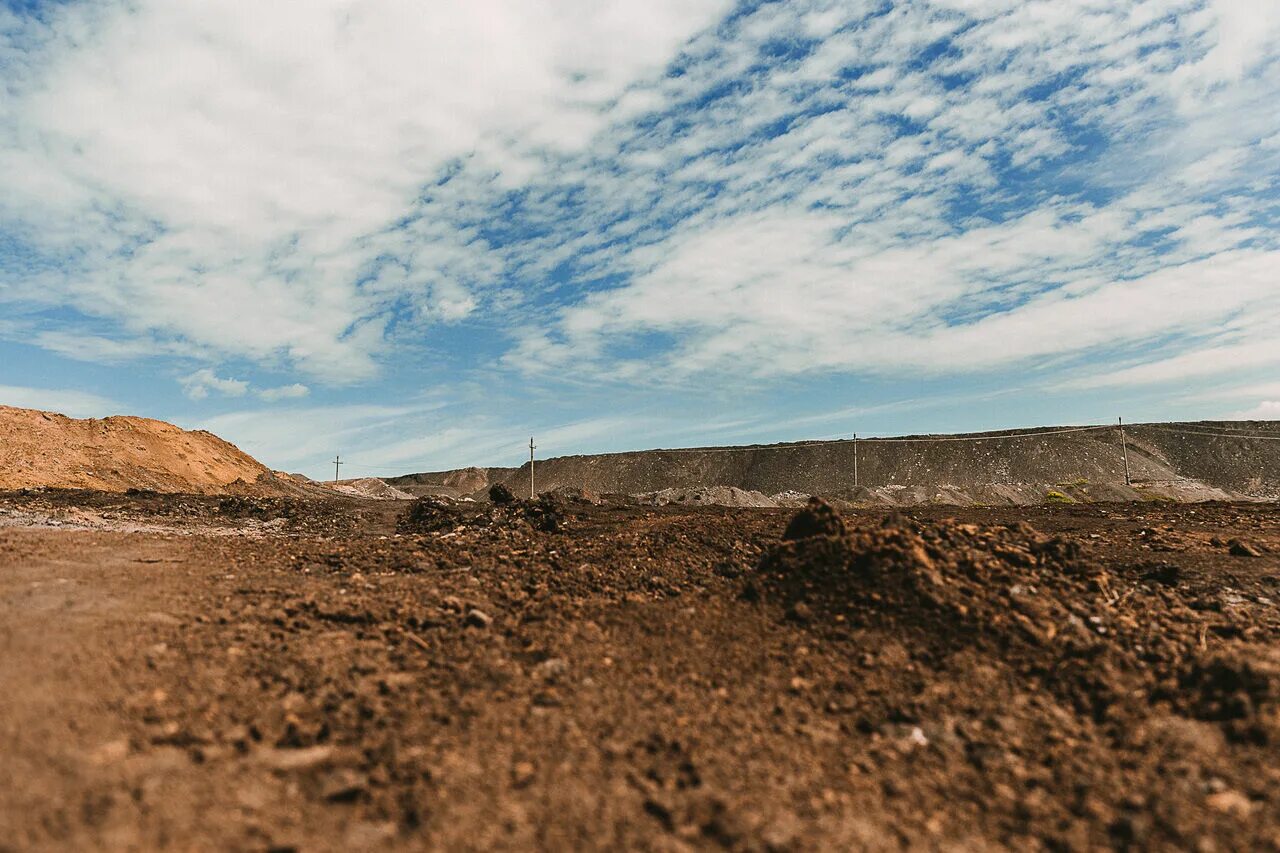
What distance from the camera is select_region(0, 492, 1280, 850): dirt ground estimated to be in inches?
136

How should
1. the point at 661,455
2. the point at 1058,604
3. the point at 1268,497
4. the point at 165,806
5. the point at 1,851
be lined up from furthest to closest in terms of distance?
the point at 661,455, the point at 1268,497, the point at 1058,604, the point at 165,806, the point at 1,851

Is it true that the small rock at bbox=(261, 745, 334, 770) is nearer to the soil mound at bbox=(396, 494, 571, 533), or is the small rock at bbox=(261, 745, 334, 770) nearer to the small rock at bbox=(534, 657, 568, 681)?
the small rock at bbox=(534, 657, 568, 681)

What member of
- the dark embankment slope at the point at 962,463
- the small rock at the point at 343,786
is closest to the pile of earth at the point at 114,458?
the small rock at the point at 343,786

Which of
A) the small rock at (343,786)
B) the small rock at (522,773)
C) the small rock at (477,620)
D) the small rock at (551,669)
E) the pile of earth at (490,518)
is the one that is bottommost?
the small rock at (522,773)

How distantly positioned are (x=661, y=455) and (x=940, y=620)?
230ft

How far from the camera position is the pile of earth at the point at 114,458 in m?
26.5

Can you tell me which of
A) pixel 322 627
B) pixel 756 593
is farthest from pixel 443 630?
pixel 756 593

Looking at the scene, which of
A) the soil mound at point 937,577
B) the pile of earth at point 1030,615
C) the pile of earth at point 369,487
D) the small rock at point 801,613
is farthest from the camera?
the pile of earth at point 369,487

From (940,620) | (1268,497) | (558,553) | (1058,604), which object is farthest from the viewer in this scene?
(1268,497)

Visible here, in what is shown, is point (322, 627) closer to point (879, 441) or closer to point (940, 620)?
point (940, 620)

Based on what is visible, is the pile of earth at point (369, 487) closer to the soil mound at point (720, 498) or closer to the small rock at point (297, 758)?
the soil mound at point (720, 498)

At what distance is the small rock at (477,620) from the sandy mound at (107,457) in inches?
A: 1000

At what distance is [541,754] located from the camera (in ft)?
13.1

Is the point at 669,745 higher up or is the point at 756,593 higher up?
the point at 756,593
